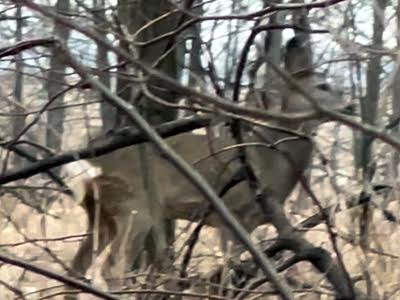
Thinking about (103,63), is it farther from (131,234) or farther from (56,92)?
(131,234)

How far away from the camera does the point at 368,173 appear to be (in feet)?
13.6

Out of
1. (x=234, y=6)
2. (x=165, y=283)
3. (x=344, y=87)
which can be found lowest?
(x=165, y=283)

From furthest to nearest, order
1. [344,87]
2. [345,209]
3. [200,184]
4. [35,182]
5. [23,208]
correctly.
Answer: [35,182] → [23,208] → [344,87] → [345,209] → [200,184]

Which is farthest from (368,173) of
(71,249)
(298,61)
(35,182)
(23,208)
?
(71,249)

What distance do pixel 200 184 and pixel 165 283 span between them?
6.05 ft

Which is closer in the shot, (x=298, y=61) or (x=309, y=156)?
(x=298, y=61)

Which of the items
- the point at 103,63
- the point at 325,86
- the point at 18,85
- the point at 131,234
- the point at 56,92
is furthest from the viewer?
the point at 131,234

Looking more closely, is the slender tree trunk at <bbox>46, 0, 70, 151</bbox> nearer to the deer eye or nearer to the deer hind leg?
the deer hind leg

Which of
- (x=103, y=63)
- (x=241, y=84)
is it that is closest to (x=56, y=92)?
(x=103, y=63)

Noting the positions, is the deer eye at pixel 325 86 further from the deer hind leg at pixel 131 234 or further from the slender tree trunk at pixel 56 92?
the deer hind leg at pixel 131 234

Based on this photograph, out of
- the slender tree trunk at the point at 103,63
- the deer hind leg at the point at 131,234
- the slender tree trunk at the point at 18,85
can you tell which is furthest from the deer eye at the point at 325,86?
the deer hind leg at the point at 131,234

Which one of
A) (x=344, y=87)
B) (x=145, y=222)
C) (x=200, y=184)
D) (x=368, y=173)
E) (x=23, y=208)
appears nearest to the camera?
(x=200, y=184)

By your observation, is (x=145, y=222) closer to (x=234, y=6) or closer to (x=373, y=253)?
(x=234, y=6)

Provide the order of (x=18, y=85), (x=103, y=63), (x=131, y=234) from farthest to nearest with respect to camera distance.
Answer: (x=131, y=234) < (x=18, y=85) < (x=103, y=63)
